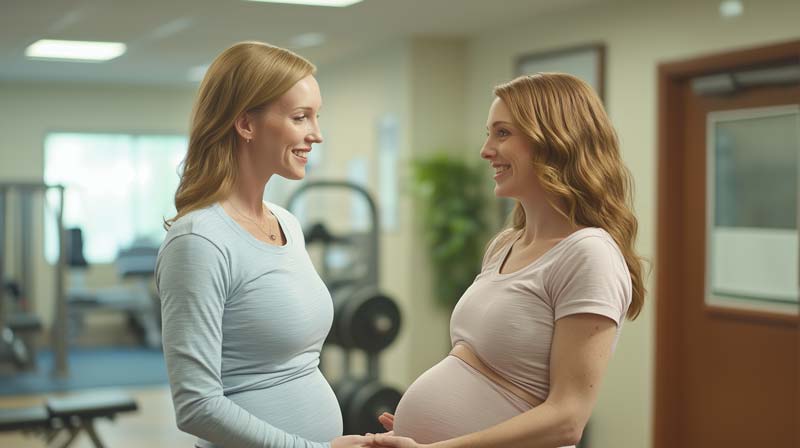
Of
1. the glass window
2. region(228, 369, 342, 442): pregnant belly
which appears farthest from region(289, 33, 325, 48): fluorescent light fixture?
region(228, 369, 342, 442): pregnant belly

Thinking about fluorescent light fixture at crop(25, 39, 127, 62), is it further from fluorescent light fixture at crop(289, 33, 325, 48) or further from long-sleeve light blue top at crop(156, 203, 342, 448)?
long-sleeve light blue top at crop(156, 203, 342, 448)

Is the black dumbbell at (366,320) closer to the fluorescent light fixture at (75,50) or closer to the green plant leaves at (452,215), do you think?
the green plant leaves at (452,215)

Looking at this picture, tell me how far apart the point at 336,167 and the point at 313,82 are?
618 cm

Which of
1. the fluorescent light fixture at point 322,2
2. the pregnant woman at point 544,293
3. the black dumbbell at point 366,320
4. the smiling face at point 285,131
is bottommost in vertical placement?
the black dumbbell at point 366,320

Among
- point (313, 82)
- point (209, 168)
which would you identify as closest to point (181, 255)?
point (209, 168)

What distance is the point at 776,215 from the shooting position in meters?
3.96

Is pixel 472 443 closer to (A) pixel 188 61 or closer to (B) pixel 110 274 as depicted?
(A) pixel 188 61

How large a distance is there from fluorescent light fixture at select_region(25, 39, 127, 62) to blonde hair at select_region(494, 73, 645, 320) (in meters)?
5.54

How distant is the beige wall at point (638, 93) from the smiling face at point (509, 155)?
284 cm

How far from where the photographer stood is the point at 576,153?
1515mm

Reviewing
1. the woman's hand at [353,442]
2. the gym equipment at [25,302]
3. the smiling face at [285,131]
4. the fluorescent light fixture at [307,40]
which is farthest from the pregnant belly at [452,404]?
the gym equipment at [25,302]

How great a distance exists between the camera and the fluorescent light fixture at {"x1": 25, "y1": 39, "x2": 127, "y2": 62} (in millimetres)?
6527

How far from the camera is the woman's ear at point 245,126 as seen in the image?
1574 mm

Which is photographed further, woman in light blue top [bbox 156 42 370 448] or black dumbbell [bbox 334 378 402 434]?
black dumbbell [bbox 334 378 402 434]
